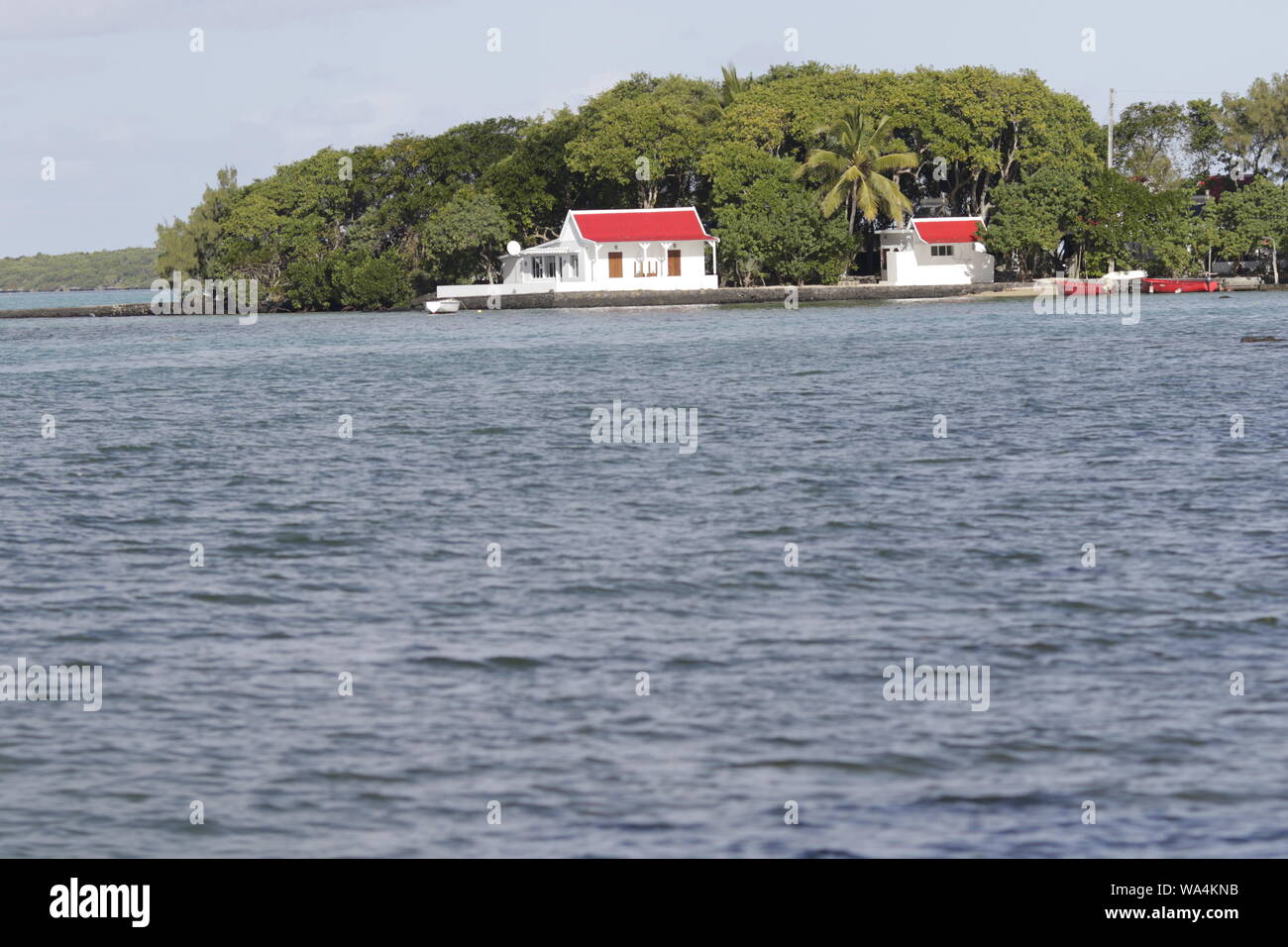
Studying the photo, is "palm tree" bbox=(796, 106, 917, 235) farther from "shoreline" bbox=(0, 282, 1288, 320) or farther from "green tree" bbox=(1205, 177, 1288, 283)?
"green tree" bbox=(1205, 177, 1288, 283)

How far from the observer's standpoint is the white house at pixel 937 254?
90.6m

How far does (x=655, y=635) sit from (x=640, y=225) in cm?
7795

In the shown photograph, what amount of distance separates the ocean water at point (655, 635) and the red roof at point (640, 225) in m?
58.8

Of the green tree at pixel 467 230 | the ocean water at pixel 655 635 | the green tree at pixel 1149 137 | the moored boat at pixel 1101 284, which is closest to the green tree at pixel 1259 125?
the green tree at pixel 1149 137

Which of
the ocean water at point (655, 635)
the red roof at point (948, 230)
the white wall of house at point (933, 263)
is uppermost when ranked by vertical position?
the red roof at point (948, 230)

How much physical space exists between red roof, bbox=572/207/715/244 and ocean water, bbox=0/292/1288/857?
58.8m

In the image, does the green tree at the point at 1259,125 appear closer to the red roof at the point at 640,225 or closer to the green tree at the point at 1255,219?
the green tree at the point at 1255,219

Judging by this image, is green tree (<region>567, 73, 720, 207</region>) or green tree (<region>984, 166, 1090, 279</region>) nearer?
green tree (<region>984, 166, 1090, 279</region>)

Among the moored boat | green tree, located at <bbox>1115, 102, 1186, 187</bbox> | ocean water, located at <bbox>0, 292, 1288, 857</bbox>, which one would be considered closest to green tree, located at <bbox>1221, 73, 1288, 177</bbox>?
green tree, located at <bbox>1115, 102, 1186, 187</bbox>

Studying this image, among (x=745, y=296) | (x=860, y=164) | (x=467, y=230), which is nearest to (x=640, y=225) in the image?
(x=745, y=296)

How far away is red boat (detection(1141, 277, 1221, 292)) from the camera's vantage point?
94062 millimetres

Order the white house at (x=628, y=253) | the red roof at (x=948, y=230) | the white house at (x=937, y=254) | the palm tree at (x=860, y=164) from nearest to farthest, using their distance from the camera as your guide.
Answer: the palm tree at (x=860, y=164)
the white house at (x=628, y=253)
the red roof at (x=948, y=230)
the white house at (x=937, y=254)
